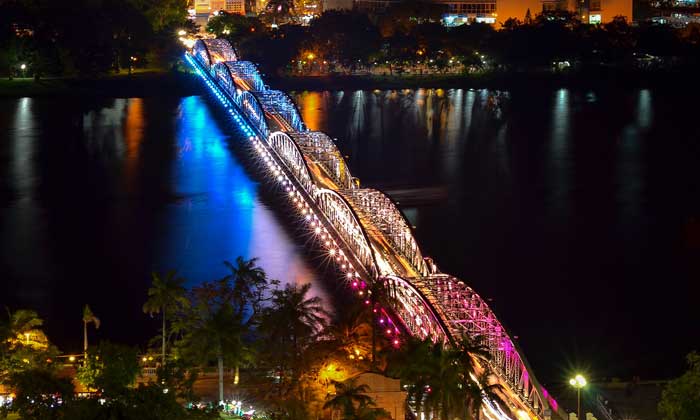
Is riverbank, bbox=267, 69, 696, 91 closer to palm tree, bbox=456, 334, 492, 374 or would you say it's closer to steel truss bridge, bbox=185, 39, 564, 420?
steel truss bridge, bbox=185, 39, 564, 420

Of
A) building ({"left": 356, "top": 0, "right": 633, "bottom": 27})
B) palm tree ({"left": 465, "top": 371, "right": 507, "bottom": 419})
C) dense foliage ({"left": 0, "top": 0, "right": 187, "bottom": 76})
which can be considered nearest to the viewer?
palm tree ({"left": 465, "top": 371, "right": 507, "bottom": 419})

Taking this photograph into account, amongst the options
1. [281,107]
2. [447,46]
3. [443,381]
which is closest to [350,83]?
[447,46]

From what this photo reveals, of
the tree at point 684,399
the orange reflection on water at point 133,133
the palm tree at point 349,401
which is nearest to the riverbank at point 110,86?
the orange reflection on water at point 133,133

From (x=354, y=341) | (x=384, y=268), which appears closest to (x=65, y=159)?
(x=384, y=268)

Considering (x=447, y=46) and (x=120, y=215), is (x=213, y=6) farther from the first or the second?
(x=120, y=215)

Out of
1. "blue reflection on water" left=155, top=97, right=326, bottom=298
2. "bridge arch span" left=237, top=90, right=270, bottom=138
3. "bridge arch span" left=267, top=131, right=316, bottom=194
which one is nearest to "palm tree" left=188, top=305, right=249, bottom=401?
"blue reflection on water" left=155, top=97, right=326, bottom=298

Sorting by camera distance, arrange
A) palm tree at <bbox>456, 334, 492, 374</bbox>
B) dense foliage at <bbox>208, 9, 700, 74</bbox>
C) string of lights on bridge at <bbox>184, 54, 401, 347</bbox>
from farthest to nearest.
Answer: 1. dense foliage at <bbox>208, 9, 700, 74</bbox>
2. string of lights on bridge at <bbox>184, 54, 401, 347</bbox>
3. palm tree at <bbox>456, 334, 492, 374</bbox>

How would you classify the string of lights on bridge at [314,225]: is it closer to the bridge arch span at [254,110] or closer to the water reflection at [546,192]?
the bridge arch span at [254,110]
